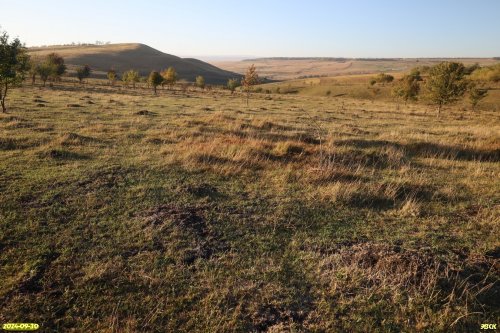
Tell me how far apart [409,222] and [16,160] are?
10.9 meters

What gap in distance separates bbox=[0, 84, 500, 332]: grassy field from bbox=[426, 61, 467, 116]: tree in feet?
109

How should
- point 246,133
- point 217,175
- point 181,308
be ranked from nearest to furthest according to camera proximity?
1. point 181,308
2. point 217,175
3. point 246,133

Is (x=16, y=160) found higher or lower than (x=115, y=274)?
higher

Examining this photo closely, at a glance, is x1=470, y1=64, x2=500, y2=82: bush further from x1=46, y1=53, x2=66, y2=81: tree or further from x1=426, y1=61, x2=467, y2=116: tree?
x1=46, y1=53, x2=66, y2=81: tree

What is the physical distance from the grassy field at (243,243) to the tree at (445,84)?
33.3m

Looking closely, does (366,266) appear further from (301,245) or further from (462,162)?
(462,162)

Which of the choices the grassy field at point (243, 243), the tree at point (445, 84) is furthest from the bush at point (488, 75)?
the grassy field at point (243, 243)

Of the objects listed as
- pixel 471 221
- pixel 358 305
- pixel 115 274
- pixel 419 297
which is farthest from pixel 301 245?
pixel 471 221

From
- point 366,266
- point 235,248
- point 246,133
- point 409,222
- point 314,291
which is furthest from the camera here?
point 246,133

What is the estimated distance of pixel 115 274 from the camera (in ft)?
15.6

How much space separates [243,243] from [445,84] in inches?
1662

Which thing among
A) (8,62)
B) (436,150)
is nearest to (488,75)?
(436,150)

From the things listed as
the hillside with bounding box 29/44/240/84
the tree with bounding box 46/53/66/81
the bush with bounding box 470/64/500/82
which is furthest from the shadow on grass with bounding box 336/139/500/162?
the hillside with bounding box 29/44/240/84

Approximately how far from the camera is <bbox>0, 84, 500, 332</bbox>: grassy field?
4.14m
